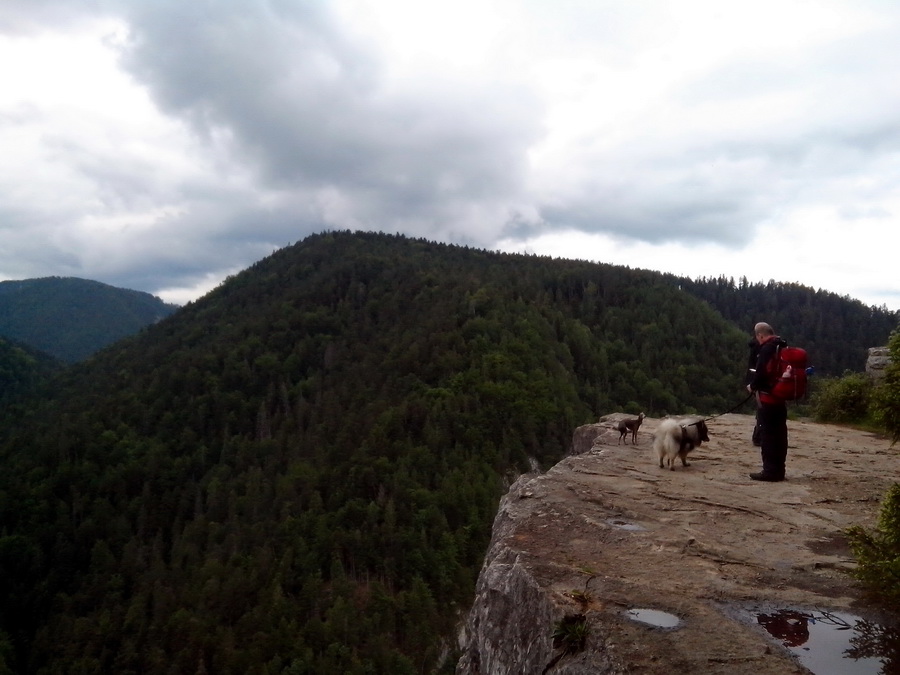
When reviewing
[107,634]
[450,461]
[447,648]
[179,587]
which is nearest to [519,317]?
[450,461]

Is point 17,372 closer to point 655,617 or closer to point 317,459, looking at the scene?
point 317,459

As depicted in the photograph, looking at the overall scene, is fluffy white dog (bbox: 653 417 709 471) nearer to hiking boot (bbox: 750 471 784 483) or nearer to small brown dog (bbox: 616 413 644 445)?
hiking boot (bbox: 750 471 784 483)

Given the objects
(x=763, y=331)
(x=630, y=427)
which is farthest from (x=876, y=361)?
(x=763, y=331)

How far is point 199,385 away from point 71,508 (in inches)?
1433

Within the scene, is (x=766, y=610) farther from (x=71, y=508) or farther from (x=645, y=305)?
(x=645, y=305)

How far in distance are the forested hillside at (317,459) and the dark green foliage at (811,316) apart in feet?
91.0

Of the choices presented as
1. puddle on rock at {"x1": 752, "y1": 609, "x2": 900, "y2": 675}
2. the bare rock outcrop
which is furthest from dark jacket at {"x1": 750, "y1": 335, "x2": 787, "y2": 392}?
the bare rock outcrop

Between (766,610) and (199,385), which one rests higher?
(766,610)

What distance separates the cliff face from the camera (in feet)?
12.1

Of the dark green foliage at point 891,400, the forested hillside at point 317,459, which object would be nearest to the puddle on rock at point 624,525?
the dark green foliage at point 891,400

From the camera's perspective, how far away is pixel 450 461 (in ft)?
265

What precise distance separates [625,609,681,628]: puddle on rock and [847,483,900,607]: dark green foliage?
55.2 inches

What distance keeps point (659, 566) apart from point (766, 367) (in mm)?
3948

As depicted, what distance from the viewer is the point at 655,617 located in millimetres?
3988
